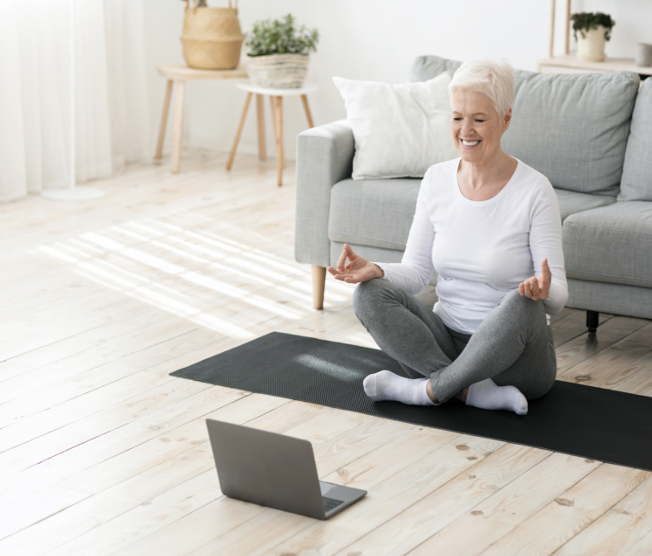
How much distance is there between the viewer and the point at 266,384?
2367 millimetres

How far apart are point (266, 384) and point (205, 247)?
1.46 m

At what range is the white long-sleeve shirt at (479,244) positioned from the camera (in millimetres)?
2104

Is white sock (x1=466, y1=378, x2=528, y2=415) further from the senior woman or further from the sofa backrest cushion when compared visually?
the sofa backrest cushion

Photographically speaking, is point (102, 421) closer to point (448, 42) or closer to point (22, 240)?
point (22, 240)

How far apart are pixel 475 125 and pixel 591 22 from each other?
7.73 feet

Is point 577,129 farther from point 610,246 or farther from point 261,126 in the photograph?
point 261,126

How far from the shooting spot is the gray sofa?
113 inches

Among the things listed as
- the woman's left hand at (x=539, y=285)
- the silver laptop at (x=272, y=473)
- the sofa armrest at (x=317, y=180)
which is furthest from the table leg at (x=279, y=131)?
the silver laptop at (x=272, y=473)

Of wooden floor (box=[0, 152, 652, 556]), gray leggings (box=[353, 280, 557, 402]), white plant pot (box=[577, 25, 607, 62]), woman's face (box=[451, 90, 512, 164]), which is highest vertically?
white plant pot (box=[577, 25, 607, 62])

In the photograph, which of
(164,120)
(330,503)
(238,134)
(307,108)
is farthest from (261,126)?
(330,503)

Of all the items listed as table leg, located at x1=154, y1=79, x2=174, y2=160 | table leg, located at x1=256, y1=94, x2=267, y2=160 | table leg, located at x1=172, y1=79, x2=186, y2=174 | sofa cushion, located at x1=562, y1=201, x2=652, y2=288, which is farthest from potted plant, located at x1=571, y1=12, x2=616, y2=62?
table leg, located at x1=154, y1=79, x2=174, y2=160

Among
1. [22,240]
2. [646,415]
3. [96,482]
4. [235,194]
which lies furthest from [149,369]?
[235,194]

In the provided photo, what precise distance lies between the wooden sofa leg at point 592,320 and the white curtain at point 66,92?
2.78 metres

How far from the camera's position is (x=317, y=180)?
2.97 metres
